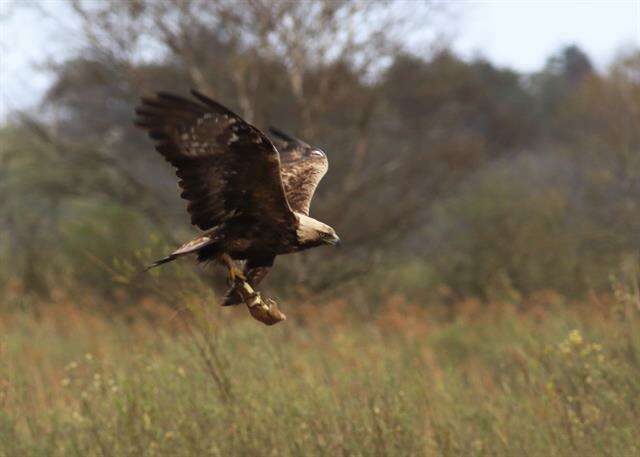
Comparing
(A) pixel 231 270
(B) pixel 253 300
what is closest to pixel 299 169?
(A) pixel 231 270

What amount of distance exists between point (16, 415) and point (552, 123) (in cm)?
2362

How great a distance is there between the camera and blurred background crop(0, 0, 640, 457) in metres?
5.43

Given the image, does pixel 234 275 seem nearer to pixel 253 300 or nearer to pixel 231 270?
pixel 231 270

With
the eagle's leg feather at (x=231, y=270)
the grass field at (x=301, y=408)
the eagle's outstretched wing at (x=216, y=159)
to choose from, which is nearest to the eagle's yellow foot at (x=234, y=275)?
the eagle's leg feather at (x=231, y=270)

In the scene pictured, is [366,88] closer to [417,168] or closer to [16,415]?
[417,168]

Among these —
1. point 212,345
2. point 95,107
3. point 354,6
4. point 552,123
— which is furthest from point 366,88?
point 552,123

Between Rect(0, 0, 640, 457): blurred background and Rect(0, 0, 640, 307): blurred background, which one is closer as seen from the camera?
Rect(0, 0, 640, 457): blurred background

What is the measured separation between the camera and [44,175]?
14.0 m

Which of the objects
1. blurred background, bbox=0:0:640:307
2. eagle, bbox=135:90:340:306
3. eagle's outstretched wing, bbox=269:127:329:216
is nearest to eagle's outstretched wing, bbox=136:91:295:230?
eagle, bbox=135:90:340:306

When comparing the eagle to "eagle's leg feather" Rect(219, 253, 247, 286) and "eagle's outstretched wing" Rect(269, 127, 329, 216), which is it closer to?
"eagle's leg feather" Rect(219, 253, 247, 286)

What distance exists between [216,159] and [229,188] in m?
0.13

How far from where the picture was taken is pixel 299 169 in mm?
5000

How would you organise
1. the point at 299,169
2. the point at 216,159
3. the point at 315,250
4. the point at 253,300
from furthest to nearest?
the point at 315,250, the point at 299,169, the point at 216,159, the point at 253,300

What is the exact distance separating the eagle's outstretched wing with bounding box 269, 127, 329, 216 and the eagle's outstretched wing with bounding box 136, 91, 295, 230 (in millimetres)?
390
